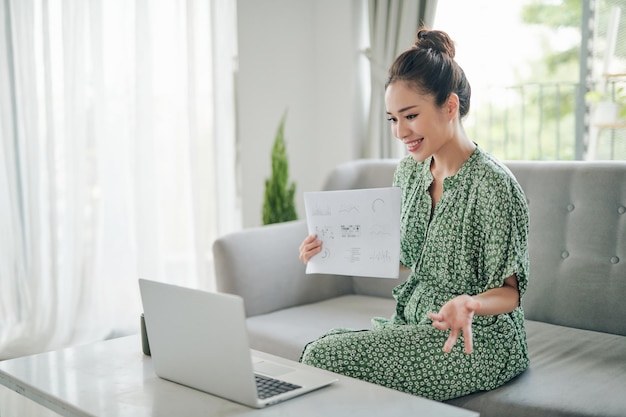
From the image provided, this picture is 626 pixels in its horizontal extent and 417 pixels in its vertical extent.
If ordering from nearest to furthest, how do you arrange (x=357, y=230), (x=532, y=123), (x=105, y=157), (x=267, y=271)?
(x=357, y=230), (x=267, y=271), (x=105, y=157), (x=532, y=123)

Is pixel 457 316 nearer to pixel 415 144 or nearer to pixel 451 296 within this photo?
pixel 451 296

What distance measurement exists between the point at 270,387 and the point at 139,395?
26 centimetres

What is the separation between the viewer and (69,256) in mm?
3416

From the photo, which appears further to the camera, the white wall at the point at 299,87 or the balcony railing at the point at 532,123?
the balcony railing at the point at 532,123

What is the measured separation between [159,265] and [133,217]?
26 centimetres

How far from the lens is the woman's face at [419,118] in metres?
1.89

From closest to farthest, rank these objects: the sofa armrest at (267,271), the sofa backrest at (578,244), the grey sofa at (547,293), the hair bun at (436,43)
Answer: the grey sofa at (547,293)
the hair bun at (436,43)
the sofa backrest at (578,244)
the sofa armrest at (267,271)

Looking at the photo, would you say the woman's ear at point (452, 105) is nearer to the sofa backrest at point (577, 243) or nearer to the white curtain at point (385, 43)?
the sofa backrest at point (577, 243)

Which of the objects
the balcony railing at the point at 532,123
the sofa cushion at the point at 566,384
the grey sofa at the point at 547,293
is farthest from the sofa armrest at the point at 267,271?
the balcony railing at the point at 532,123

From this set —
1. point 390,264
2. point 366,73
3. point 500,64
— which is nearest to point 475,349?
point 390,264

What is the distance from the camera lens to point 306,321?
2525 mm

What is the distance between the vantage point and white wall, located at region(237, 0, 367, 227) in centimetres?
408

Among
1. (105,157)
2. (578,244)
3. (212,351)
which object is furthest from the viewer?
(105,157)

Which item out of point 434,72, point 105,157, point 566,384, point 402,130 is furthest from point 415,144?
point 105,157
